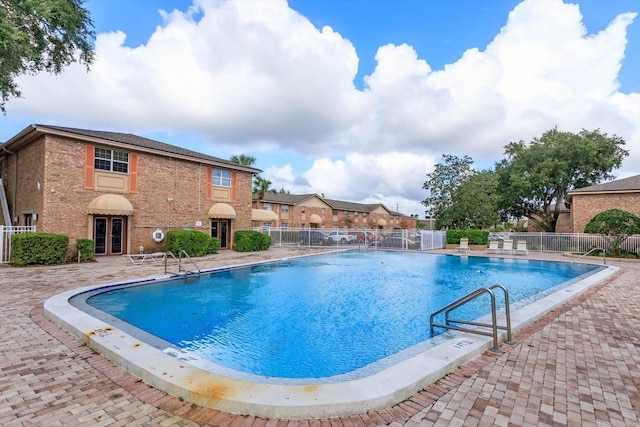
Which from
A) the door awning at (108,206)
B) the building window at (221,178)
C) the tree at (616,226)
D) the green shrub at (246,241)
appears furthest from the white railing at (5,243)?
the tree at (616,226)

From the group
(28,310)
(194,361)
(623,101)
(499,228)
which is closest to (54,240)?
(28,310)

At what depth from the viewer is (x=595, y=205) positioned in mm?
23625

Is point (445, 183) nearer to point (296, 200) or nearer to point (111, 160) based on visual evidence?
point (296, 200)

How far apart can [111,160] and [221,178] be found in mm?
6752

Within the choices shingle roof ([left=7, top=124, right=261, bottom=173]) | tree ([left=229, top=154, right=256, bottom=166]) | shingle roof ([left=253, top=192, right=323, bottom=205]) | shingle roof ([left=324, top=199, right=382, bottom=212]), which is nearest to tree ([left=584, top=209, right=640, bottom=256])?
shingle roof ([left=7, top=124, right=261, bottom=173])

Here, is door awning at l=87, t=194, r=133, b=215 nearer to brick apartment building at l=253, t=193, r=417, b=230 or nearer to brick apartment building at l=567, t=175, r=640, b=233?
brick apartment building at l=253, t=193, r=417, b=230

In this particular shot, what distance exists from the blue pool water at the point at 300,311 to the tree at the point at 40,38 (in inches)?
284

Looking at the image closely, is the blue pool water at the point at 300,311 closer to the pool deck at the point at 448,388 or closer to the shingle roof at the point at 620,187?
the pool deck at the point at 448,388

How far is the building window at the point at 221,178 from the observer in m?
21.4

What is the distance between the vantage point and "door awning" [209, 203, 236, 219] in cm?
2050

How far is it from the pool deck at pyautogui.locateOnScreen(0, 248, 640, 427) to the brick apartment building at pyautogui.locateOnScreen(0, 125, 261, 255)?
11290mm

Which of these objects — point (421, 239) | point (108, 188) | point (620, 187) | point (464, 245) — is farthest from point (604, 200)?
point (108, 188)

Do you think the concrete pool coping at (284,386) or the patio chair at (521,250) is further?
the patio chair at (521,250)

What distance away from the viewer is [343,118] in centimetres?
2019
